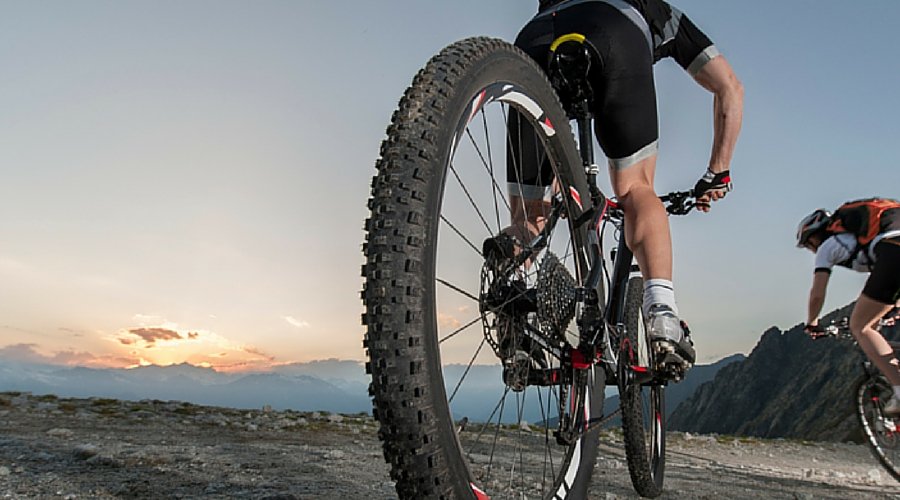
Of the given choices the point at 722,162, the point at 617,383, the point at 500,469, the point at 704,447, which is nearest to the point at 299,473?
the point at 500,469

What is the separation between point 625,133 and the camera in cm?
271

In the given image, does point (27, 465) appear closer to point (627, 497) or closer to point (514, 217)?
point (514, 217)

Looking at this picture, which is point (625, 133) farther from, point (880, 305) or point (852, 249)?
point (852, 249)

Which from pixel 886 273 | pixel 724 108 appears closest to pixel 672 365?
pixel 724 108

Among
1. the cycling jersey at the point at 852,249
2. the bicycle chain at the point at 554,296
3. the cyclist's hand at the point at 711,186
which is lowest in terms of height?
the bicycle chain at the point at 554,296

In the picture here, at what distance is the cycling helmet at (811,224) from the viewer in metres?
5.97

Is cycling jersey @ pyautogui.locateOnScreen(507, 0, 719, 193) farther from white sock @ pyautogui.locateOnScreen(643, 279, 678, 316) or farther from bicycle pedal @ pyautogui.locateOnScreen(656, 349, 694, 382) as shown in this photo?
bicycle pedal @ pyautogui.locateOnScreen(656, 349, 694, 382)

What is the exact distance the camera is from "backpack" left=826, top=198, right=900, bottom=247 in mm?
5290

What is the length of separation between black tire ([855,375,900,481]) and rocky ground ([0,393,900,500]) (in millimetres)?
210

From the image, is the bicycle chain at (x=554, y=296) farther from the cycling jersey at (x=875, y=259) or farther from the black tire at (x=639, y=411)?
the cycling jersey at (x=875, y=259)

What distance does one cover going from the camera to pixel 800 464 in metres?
7.32

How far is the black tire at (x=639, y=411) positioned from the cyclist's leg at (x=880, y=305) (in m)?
2.40

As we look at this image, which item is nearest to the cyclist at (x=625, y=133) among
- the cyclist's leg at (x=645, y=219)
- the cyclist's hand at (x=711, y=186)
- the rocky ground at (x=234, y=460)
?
the cyclist's leg at (x=645, y=219)

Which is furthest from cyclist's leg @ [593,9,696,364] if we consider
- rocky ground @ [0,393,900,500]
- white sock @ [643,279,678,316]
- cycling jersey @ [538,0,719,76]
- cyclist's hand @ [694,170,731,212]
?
rocky ground @ [0,393,900,500]
